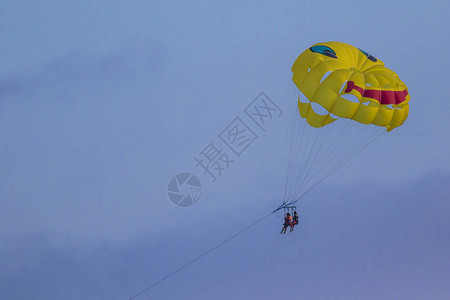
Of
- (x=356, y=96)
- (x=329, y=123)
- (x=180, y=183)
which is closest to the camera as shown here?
(x=356, y=96)

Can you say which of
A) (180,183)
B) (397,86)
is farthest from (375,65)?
(180,183)

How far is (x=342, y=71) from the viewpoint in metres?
57.2

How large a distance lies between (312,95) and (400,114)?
5479mm

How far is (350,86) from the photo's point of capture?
5688cm

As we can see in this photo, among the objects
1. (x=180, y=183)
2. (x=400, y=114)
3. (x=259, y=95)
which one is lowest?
(x=400, y=114)

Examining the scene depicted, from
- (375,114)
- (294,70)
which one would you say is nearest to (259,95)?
(294,70)

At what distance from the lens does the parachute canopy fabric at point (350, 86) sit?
187 ft

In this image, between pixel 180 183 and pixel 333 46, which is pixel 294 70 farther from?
pixel 180 183

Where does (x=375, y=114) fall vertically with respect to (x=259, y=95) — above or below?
below

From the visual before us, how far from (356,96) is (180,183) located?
76.9ft

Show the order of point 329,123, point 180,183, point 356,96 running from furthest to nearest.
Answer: point 180,183 → point 329,123 → point 356,96

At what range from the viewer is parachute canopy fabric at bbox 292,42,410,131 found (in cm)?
5709

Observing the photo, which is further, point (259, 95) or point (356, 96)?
point (259, 95)

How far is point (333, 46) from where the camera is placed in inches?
2327
